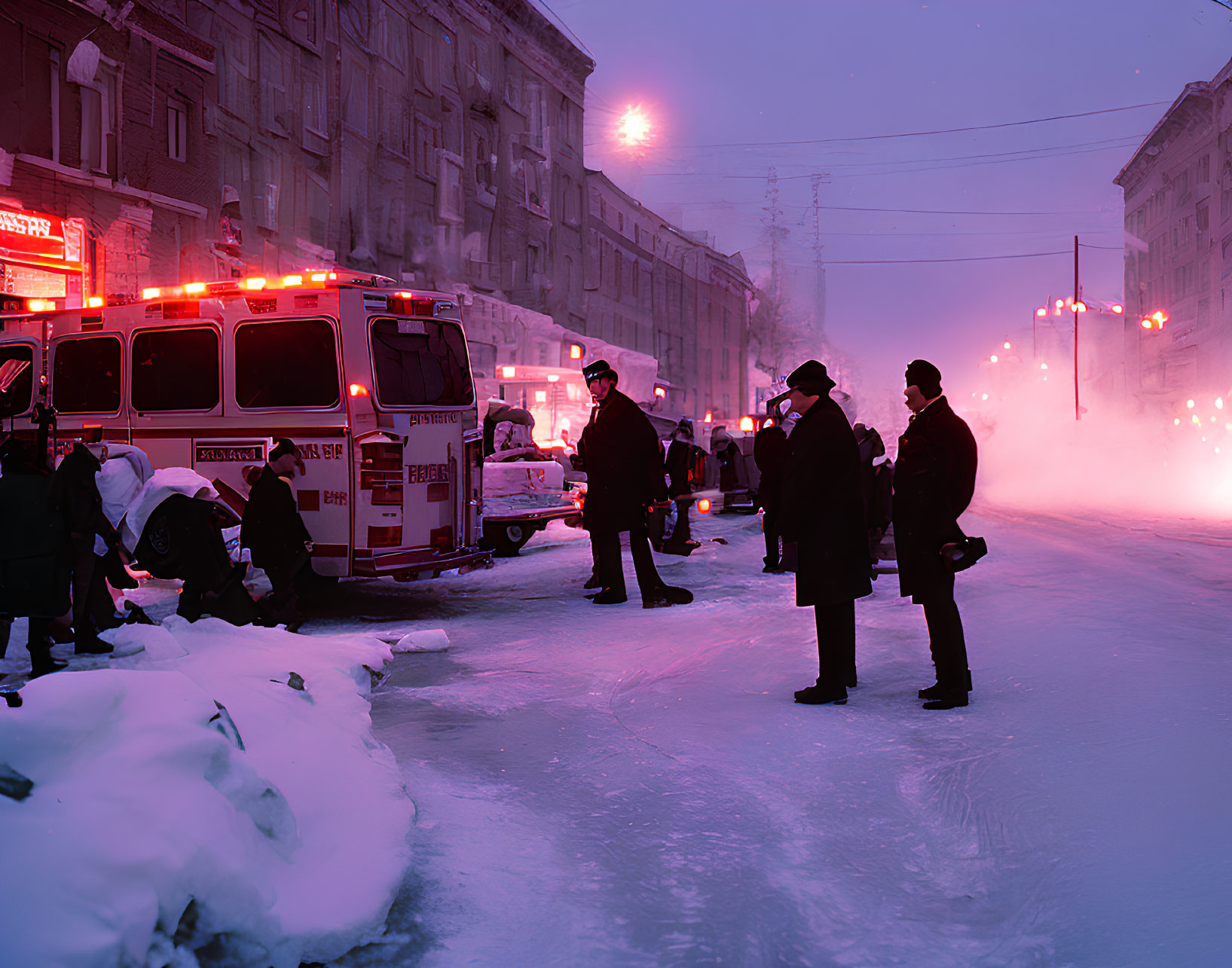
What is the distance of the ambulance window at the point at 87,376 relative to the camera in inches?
383

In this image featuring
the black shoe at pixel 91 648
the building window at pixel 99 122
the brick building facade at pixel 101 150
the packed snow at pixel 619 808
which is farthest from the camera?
the building window at pixel 99 122

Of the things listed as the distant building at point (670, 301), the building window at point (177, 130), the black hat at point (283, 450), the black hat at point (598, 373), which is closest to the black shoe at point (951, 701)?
the black hat at point (598, 373)

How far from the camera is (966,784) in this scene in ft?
14.3

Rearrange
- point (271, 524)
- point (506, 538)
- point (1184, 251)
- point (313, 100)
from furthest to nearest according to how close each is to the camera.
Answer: point (1184, 251), point (313, 100), point (506, 538), point (271, 524)

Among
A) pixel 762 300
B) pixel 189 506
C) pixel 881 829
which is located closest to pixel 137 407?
pixel 189 506

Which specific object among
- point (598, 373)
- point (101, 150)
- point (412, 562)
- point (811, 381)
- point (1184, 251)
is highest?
point (1184, 251)

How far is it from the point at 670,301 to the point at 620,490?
172 ft

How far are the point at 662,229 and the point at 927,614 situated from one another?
56174 mm

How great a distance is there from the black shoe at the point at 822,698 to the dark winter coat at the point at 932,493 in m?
0.68

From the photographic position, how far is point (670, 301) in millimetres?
60500

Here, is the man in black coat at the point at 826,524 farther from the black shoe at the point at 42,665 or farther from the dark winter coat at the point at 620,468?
the black shoe at the point at 42,665

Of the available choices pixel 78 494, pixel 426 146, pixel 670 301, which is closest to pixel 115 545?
pixel 78 494

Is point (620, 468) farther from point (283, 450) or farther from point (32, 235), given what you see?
point (32, 235)

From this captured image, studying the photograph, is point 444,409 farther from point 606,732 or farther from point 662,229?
point 662,229
